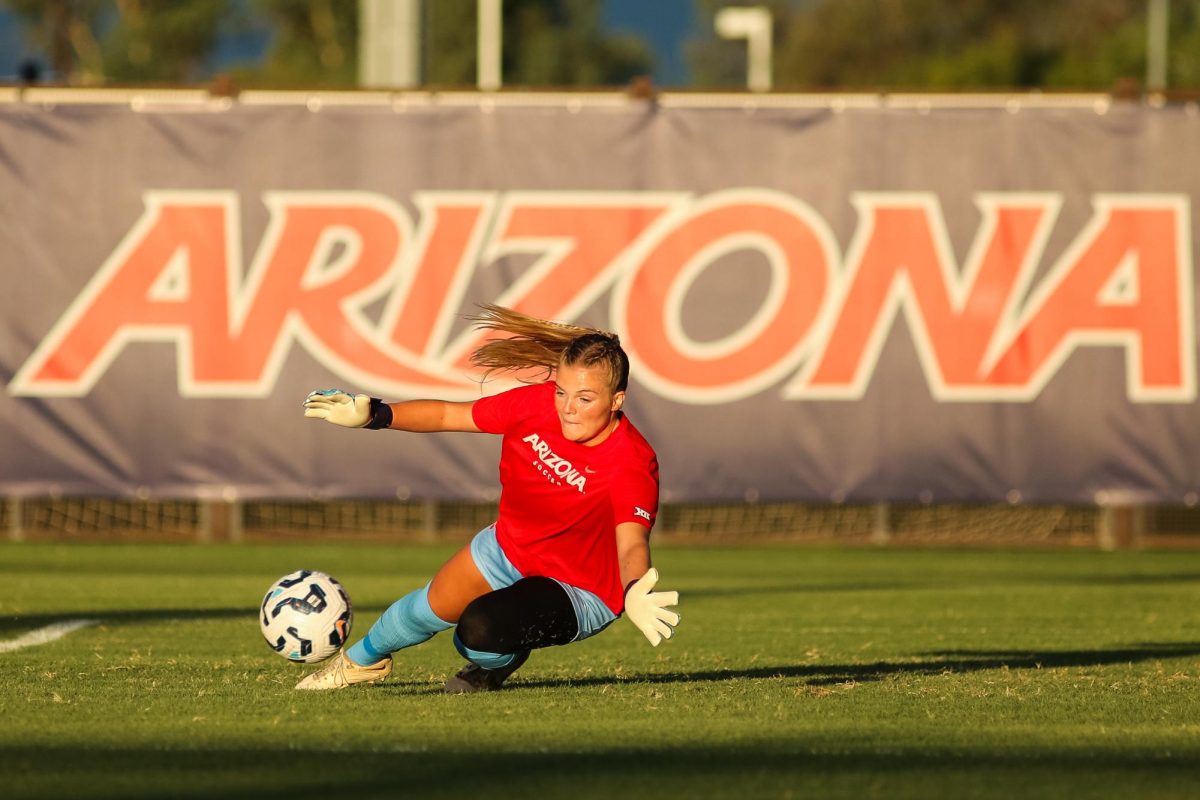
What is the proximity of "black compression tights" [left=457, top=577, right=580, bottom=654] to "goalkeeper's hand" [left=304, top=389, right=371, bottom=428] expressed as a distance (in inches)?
35.8

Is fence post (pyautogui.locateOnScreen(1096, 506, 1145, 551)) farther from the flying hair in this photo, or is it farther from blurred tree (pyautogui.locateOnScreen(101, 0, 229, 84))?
blurred tree (pyautogui.locateOnScreen(101, 0, 229, 84))

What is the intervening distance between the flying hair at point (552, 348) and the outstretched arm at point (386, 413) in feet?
0.91

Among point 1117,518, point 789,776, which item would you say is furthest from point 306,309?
point 789,776

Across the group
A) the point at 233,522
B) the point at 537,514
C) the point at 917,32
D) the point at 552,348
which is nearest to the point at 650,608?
the point at 537,514

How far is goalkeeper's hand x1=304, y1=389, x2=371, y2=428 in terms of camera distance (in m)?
7.80

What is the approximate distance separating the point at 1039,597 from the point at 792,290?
13.4 feet

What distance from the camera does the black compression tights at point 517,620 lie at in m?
7.64

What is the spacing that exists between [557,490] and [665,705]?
102 centimetres

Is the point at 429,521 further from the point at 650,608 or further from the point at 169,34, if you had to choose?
the point at 169,34

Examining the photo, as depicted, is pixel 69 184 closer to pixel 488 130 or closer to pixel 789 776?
pixel 488 130

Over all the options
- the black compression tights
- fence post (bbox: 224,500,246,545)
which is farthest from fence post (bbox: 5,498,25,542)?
the black compression tights

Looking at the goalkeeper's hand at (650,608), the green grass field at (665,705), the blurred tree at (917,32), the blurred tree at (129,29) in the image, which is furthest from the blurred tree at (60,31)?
the goalkeeper's hand at (650,608)

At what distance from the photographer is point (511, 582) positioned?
322 inches

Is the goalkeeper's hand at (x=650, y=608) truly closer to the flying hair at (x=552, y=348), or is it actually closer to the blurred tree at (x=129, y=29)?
the flying hair at (x=552, y=348)
